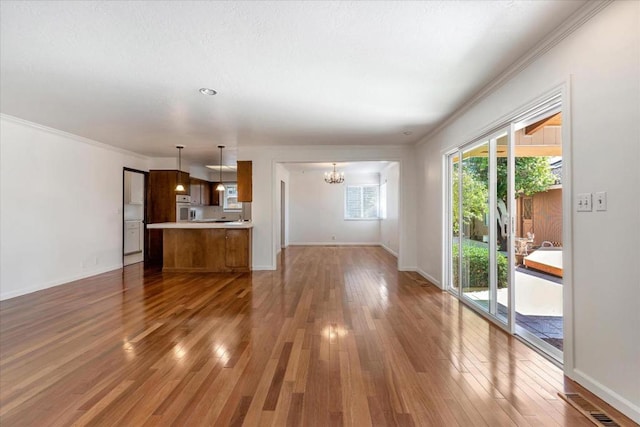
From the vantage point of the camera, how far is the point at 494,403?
194 centimetres

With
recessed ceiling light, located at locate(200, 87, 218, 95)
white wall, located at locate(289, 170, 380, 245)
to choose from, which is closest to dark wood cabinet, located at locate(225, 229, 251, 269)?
recessed ceiling light, located at locate(200, 87, 218, 95)

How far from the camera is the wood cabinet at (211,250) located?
618 centimetres

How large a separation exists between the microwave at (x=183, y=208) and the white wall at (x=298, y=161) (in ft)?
7.16

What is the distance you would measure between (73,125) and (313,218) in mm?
7176

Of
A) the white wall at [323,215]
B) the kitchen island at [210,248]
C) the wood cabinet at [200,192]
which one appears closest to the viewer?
the kitchen island at [210,248]

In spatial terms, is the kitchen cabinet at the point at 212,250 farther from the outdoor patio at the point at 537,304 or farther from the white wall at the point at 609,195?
the white wall at the point at 609,195

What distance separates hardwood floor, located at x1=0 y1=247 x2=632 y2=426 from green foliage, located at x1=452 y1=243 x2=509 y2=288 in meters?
0.39

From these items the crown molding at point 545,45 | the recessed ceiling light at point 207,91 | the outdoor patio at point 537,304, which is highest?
the recessed ceiling light at point 207,91

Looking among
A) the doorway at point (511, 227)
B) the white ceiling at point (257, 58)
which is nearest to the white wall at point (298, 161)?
the doorway at point (511, 227)

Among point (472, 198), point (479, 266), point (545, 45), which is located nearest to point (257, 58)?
point (545, 45)

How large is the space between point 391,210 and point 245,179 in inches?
168

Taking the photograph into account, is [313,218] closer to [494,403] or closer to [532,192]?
[532,192]

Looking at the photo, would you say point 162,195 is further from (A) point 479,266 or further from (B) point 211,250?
(A) point 479,266

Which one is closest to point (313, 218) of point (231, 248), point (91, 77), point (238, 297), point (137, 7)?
point (231, 248)
